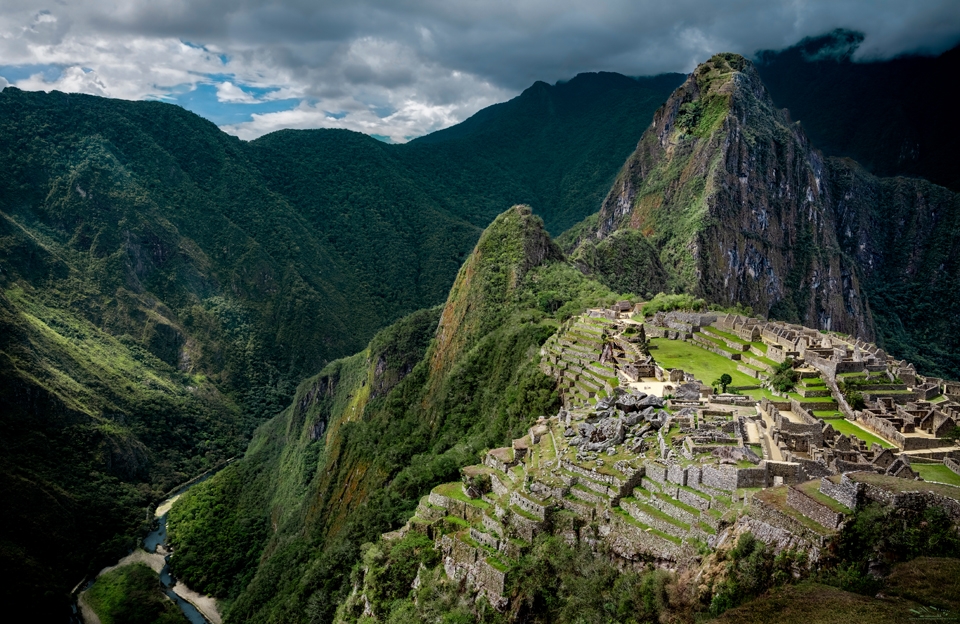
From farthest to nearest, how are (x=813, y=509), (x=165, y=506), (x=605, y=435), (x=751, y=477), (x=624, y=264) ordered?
(x=165, y=506), (x=624, y=264), (x=605, y=435), (x=751, y=477), (x=813, y=509)

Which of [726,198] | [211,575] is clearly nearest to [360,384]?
[211,575]

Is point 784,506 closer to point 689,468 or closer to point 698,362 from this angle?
point 689,468

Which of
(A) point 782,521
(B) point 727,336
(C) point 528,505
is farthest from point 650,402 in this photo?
(B) point 727,336

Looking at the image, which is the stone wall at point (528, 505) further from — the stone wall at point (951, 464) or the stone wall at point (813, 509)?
the stone wall at point (951, 464)

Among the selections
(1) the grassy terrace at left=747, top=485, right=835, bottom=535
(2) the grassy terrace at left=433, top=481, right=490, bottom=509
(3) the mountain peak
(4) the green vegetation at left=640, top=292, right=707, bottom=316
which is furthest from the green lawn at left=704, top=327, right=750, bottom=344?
(1) the grassy terrace at left=747, top=485, right=835, bottom=535

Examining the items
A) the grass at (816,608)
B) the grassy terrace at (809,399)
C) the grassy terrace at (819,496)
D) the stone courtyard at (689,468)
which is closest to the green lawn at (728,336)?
the stone courtyard at (689,468)

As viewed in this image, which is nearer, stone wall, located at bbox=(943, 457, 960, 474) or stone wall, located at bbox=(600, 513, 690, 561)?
stone wall, located at bbox=(600, 513, 690, 561)

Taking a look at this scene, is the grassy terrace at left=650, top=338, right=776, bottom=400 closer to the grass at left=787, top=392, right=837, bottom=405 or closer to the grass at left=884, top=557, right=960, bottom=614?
the grass at left=787, top=392, right=837, bottom=405
